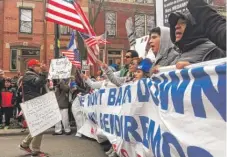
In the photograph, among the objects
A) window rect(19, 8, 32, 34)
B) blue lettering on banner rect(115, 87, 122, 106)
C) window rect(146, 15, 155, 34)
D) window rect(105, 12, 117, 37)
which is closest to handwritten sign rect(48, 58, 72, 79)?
blue lettering on banner rect(115, 87, 122, 106)

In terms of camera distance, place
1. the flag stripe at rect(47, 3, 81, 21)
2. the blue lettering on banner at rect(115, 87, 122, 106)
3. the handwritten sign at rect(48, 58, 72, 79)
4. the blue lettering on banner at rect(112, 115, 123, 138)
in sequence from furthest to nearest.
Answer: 1. the handwritten sign at rect(48, 58, 72, 79)
2. the flag stripe at rect(47, 3, 81, 21)
3. the blue lettering on banner at rect(115, 87, 122, 106)
4. the blue lettering on banner at rect(112, 115, 123, 138)

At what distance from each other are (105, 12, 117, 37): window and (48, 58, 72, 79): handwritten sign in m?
19.7

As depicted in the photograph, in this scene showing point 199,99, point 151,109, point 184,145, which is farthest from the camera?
point 151,109

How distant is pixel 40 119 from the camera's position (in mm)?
7109

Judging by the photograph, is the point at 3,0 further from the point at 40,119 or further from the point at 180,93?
the point at 180,93

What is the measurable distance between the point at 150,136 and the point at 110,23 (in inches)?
1084

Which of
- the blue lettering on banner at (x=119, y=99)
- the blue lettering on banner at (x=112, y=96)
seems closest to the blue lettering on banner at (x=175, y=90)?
the blue lettering on banner at (x=119, y=99)

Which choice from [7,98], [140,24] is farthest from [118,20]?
[7,98]

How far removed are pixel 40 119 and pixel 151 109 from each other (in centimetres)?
359

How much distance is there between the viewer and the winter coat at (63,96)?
10688 mm

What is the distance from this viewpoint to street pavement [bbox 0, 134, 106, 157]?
7117mm

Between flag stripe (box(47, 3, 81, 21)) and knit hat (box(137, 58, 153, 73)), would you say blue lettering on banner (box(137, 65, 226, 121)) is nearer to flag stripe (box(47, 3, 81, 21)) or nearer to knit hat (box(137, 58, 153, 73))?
knit hat (box(137, 58, 153, 73))

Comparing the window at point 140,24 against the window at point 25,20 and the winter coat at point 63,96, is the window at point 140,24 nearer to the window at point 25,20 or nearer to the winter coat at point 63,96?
the window at point 25,20

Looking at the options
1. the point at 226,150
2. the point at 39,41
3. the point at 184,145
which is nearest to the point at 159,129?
the point at 184,145
